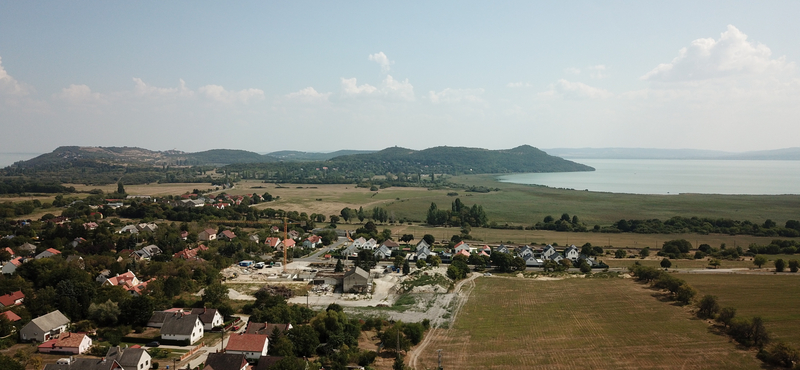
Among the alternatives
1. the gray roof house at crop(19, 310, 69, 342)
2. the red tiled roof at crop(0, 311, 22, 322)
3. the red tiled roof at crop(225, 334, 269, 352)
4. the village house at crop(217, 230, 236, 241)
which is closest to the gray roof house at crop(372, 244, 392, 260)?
the village house at crop(217, 230, 236, 241)

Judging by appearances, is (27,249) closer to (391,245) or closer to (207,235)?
(207,235)

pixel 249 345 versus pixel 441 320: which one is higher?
pixel 249 345

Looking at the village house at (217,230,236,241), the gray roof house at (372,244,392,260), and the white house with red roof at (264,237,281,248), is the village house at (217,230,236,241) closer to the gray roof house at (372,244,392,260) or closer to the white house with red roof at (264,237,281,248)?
the white house with red roof at (264,237,281,248)

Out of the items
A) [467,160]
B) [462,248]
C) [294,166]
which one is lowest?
[462,248]

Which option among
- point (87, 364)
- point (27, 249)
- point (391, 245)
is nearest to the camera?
point (87, 364)

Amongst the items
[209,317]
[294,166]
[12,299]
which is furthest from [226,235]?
[294,166]

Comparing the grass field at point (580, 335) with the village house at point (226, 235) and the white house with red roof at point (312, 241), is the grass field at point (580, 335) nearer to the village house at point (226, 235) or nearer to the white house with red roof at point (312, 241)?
the white house with red roof at point (312, 241)

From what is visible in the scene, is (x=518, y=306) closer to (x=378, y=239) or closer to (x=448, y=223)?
(x=378, y=239)
